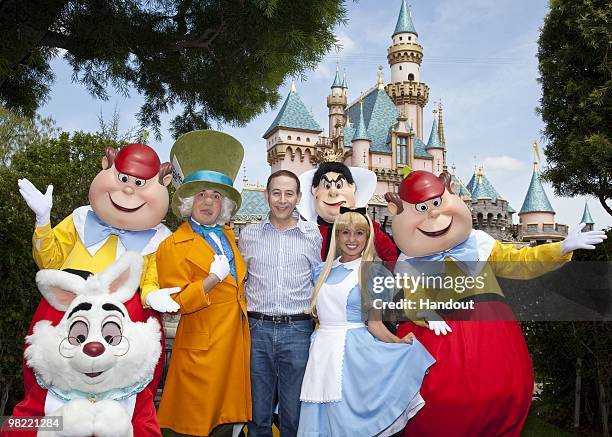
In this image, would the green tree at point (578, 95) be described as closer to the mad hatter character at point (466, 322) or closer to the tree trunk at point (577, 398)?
the tree trunk at point (577, 398)

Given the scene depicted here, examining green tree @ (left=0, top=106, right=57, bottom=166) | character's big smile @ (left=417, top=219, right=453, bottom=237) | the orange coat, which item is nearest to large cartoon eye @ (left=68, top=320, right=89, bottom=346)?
the orange coat

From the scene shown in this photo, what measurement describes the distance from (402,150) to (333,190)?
26.2m

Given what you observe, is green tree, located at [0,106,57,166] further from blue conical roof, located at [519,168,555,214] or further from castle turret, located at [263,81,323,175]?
blue conical roof, located at [519,168,555,214]

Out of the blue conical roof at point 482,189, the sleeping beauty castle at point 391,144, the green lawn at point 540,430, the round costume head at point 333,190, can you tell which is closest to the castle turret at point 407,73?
the sleeping beauty castle at point 391,144

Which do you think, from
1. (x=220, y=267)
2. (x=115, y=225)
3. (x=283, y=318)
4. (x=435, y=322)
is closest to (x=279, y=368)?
(x=283, y=318)

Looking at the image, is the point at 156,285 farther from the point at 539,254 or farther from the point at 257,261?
the point at 539,254

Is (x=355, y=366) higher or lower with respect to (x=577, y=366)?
lower

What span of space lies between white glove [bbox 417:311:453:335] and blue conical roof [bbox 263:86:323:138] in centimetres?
2666

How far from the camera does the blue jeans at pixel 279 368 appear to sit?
3625mm

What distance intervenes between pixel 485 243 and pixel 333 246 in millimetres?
969

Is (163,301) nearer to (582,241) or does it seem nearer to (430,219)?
(430,219)

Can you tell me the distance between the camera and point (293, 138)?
1171 inches

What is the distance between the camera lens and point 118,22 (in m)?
5.18

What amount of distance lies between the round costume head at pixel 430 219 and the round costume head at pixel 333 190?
0.67 meters
